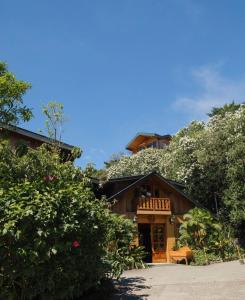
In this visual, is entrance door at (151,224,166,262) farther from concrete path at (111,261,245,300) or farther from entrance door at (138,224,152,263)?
concrete path at (111,261,245,300)

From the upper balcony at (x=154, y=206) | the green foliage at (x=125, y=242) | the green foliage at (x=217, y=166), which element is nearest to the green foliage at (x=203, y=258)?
the green foliage at (x=125, y=242)

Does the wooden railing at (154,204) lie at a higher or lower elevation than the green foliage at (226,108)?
lower

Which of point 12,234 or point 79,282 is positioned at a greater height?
point 12,234

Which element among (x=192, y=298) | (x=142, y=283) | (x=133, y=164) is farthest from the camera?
(x=133, y=164)

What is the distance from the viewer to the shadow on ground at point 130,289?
10719mm

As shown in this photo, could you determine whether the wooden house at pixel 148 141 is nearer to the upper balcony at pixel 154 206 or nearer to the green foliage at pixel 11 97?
the upper balcony at pixel 154 206

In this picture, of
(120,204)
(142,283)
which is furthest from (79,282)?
(120,204)

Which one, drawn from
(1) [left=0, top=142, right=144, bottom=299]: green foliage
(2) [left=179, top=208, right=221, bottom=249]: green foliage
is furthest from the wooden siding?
(1) [left=0, top=142, right=144, bottom=299]: green foliage

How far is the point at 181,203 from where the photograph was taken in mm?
26297

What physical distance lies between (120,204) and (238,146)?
9207mm

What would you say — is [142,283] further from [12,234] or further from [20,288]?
[12,234]

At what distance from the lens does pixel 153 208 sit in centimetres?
2473

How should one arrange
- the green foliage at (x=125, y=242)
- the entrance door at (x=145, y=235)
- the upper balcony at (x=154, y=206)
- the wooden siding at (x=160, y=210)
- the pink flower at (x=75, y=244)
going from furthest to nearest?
the entrance door at (x=145, y=235) → the upper balcony at (x=154, y=206) → the wooden siding at (x=160, y=210) → the green foliage at (x=125, y=242) → the pink flower at (x=75, y=244)

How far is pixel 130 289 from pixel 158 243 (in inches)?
520
